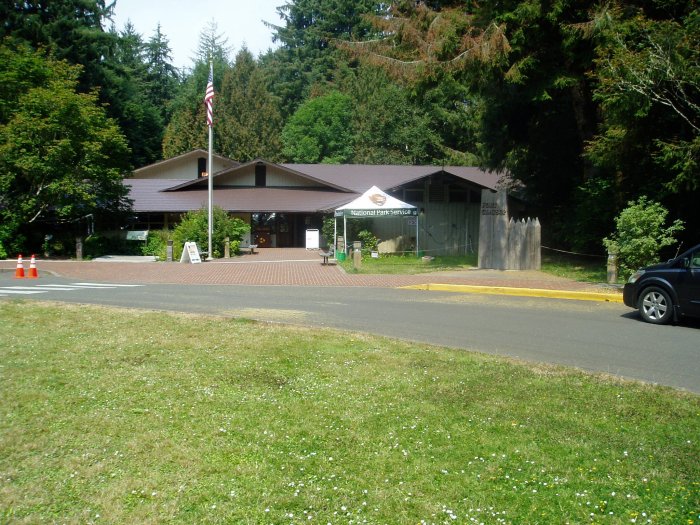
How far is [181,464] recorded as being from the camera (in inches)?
190

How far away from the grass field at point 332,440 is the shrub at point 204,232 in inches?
920

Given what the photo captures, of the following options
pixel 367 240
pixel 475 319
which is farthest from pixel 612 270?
Result: pixel 367 240

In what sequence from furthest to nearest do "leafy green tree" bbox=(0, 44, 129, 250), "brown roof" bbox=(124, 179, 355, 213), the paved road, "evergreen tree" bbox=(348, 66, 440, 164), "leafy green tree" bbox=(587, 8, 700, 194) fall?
"evergreen tree" bbox=(348, 66, 440, 164) < "brown roof" bbox=(124, 179, 355, 213) < "leafy green tree" bbox=(0, 44, 129, 250) < "leafy green tree" bbox=(587, 8, 700, 194) < the paved road

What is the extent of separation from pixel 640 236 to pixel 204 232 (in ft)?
67.0

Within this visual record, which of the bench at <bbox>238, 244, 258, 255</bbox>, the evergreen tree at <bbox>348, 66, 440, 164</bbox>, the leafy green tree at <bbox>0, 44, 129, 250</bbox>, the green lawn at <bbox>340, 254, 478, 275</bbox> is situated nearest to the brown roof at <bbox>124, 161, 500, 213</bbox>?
the bench at <bbox>238, 244, 258, 255</bbox>

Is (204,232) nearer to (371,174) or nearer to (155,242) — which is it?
(155,242)

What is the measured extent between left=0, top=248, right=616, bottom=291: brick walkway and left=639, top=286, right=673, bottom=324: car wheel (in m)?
4.17

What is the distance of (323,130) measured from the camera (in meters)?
57.7

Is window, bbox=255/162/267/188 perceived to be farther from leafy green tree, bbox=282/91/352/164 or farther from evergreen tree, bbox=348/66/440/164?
leafy green tree, bbox=282/91/352/164

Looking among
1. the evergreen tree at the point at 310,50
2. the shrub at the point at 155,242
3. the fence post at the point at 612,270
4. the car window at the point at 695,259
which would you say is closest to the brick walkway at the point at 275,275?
the fence post at the point at 612,270

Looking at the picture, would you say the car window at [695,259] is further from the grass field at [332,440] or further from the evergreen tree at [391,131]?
the evergreen tree at [391,131]

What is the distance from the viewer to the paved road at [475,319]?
8695 mm

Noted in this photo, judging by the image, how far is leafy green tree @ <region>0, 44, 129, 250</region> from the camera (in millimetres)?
31906

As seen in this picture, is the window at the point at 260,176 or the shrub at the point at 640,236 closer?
the shrub at the point at 640,236
